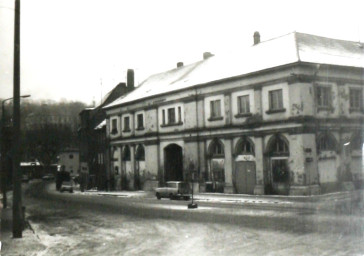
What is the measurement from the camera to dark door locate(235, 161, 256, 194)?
102 ft

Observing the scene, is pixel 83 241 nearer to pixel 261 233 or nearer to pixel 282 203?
pixel 261 233

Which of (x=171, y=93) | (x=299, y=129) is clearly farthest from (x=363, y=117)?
(x=171, y=93)

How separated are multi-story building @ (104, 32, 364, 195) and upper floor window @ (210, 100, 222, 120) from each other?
0.26 ft

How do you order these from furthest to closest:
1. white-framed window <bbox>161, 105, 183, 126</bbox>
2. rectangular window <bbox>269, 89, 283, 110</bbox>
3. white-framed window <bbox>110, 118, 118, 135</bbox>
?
white-framed window <bbox>110, 118, 118, 135</bbox>
white-framed window <bbox>161, 105, 183, 126</bbox>
rectangular window <bbox>269, 89, 283, 110</bbox>

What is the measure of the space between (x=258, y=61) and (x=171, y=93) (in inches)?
380

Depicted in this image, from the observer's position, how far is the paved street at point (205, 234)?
10945 millimetres

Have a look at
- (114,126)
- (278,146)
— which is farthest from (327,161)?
(114,126)

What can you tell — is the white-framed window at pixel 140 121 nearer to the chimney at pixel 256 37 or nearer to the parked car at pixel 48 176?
the chimney at pixel 256 37

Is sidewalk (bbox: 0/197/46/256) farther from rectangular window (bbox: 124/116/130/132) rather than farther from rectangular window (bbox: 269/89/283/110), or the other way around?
rectangular window (bbox: 124/116/130/132)

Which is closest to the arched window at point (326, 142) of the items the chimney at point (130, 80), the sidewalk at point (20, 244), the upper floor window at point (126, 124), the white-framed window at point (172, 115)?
the white-framed window at point (172, 115)

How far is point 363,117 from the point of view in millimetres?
29859

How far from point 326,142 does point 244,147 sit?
5.96m

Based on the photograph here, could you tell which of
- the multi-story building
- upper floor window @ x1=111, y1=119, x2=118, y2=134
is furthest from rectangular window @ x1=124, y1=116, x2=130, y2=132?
the multi-story building

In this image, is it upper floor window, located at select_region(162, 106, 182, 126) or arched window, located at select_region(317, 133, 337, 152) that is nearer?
arched window, located at select_region(317, 133, 337, 152)
